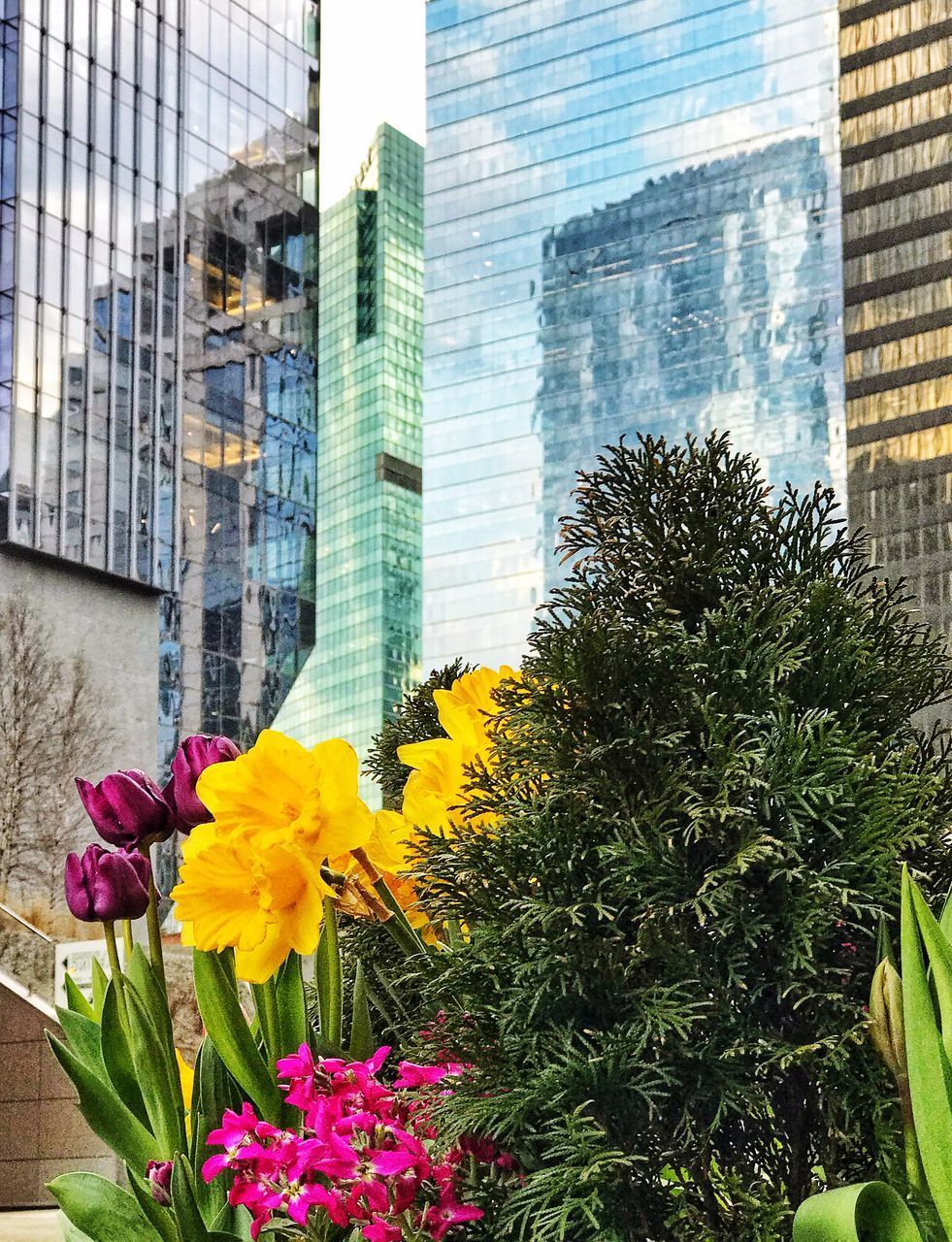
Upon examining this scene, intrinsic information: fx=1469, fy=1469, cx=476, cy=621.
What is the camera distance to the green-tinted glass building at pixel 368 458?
45.1m

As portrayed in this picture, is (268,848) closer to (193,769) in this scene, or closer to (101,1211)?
(193,769)

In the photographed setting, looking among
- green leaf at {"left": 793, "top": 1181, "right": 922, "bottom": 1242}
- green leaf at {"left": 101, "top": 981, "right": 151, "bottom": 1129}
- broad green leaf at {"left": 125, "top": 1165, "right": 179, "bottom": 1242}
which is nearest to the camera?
green leaf at {"left": 793, "top": 1181, "right": 922, "bottom": 1242}

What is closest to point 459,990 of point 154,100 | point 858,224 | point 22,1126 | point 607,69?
point 22,1126

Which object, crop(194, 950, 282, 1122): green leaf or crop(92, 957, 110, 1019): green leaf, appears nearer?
crop(194, 950, 282, 1122): green leaf

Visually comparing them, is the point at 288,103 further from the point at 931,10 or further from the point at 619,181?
the point at 619,181

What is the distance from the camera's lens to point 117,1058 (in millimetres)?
896

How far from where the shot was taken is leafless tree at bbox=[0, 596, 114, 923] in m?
12.0

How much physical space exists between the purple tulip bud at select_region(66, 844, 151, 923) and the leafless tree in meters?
11.3

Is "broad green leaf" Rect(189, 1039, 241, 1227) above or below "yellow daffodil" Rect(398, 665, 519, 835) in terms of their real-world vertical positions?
below

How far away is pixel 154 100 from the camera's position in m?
14.3

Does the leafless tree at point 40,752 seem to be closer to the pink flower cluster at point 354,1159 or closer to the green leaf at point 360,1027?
the green leaf at point 360,1027

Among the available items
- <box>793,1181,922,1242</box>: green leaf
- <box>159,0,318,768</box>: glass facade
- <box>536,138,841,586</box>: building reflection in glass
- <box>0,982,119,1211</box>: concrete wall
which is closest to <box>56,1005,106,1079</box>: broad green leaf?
<box>793,1181,922,1242</box>: green leaf

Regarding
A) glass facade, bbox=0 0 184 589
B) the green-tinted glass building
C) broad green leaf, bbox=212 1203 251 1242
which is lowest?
broad green leaf, bbox=212 1203 251 1242

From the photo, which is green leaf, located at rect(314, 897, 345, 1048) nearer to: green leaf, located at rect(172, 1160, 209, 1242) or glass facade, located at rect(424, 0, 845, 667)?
green leaf, located at rect(172, 1160, 209, 1242)
